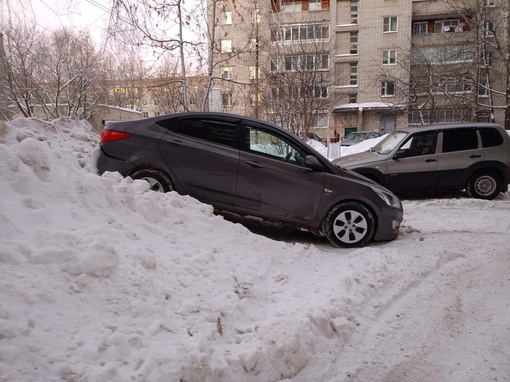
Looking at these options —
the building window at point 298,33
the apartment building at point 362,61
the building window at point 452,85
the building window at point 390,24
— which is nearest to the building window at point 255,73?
the apartment building at point 362,61

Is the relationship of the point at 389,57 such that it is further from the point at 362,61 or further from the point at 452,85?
the point at 452,85

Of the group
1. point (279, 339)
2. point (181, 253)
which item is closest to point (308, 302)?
point (279, 339)

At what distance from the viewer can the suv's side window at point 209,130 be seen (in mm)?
5578

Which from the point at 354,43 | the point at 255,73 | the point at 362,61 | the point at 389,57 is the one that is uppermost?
the point at 354,43

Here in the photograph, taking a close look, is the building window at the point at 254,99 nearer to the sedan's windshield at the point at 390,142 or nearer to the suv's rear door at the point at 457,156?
the sedan's windshield at the point at 390,142

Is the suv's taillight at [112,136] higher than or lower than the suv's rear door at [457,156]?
higher

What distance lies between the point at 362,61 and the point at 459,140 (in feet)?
114

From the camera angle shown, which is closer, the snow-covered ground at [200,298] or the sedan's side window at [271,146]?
the snow-covered ground at [200,298]

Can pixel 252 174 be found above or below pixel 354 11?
below

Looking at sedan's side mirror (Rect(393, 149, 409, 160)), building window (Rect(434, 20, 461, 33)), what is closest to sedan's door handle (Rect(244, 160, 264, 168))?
sedan's side mirror (Rect(393, 149, 409, 160))

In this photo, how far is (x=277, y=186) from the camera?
17.6 ft

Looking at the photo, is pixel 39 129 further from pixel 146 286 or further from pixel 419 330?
pixel 419 330

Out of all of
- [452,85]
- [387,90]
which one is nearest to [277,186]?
[452,85]

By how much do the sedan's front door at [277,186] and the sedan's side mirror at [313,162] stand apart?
0.20 ft
